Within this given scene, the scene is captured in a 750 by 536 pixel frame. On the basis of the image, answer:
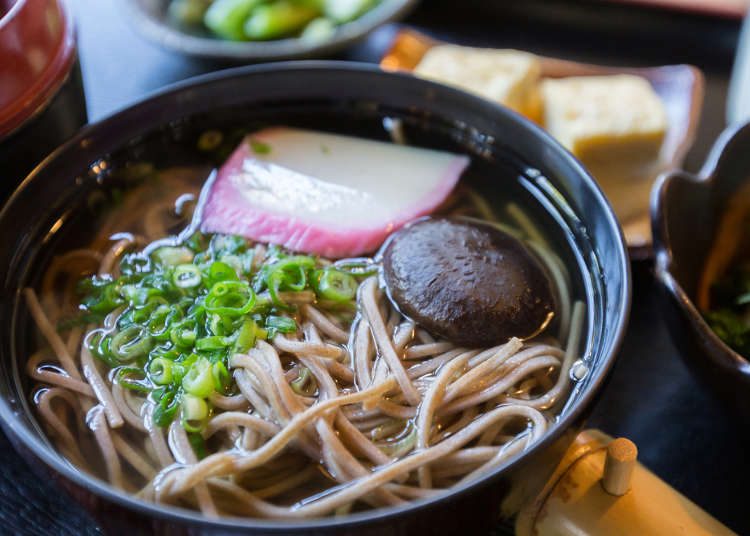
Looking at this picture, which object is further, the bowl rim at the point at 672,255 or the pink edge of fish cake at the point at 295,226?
the pink edge of fish cake at the point at 295,226

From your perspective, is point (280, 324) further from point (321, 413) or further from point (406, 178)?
point (406, 178)

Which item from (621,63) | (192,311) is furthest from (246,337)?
(621,63)

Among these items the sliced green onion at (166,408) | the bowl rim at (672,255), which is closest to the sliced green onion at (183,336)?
the sliced green onion at (166,408)

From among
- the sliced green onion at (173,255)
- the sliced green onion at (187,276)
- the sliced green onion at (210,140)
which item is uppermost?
the sliced green onion at (210,140)

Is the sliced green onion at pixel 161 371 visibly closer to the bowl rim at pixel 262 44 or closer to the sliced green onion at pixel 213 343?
the sliced green onion at pixel 213 343

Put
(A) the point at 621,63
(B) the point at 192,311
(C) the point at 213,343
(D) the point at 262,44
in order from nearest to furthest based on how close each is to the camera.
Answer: (C) the point at 213,343 < (B) the point at 192,311 < (D) the point at 262,44 < (A) the point at 621,63

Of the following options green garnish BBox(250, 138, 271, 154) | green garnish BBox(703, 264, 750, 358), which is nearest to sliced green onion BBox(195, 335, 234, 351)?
green garnish BBox(250, 138, 271, 154)

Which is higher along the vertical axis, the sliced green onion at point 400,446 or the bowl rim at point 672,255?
the bowl rim at point 672,255

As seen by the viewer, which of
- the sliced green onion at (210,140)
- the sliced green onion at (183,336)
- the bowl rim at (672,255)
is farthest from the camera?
the sliced green onion at (210,140)
